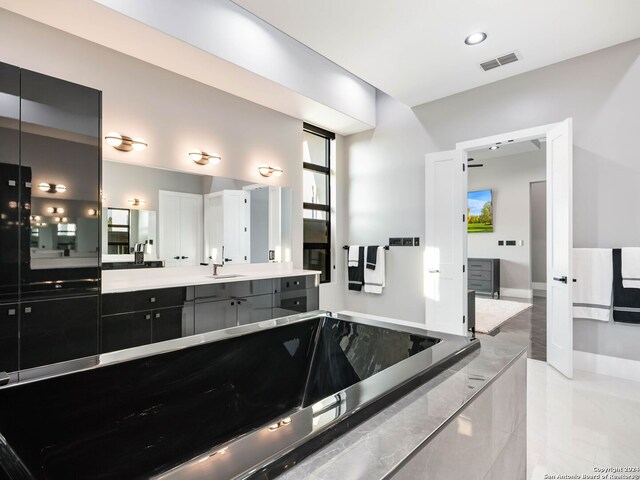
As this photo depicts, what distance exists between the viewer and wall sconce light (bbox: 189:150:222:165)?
3.40 meters

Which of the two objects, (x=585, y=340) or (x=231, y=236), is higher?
(x=231, y=236)

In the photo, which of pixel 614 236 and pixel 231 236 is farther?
pixel 231 236

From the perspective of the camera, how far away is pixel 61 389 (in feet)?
3.73

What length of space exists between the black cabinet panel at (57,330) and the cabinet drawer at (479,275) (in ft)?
21.7

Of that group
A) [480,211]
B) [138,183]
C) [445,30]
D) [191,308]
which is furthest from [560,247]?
[480,211]

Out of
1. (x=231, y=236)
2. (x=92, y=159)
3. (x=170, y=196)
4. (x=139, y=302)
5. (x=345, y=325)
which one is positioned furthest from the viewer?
(x=231, y=236)

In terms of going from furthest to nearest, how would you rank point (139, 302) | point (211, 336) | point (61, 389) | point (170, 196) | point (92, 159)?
1. point (170, 196)
2. point (139, 302)
3. point (92, 159)
4. point (211, 336)
5. point (61, 389)

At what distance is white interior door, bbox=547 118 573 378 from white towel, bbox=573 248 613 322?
0.65 ft

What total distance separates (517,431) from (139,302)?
237cm

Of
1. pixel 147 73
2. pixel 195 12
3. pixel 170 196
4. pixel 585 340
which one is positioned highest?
pixel 195 12

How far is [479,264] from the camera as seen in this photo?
23.1 feet

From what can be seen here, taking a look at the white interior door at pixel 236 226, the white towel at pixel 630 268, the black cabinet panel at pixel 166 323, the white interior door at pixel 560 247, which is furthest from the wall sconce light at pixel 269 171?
the white towel at pixel 630 268

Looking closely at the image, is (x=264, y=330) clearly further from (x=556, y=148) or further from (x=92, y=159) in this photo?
(x=556, y=148)

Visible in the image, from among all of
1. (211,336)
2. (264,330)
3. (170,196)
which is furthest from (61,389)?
(170,196)
